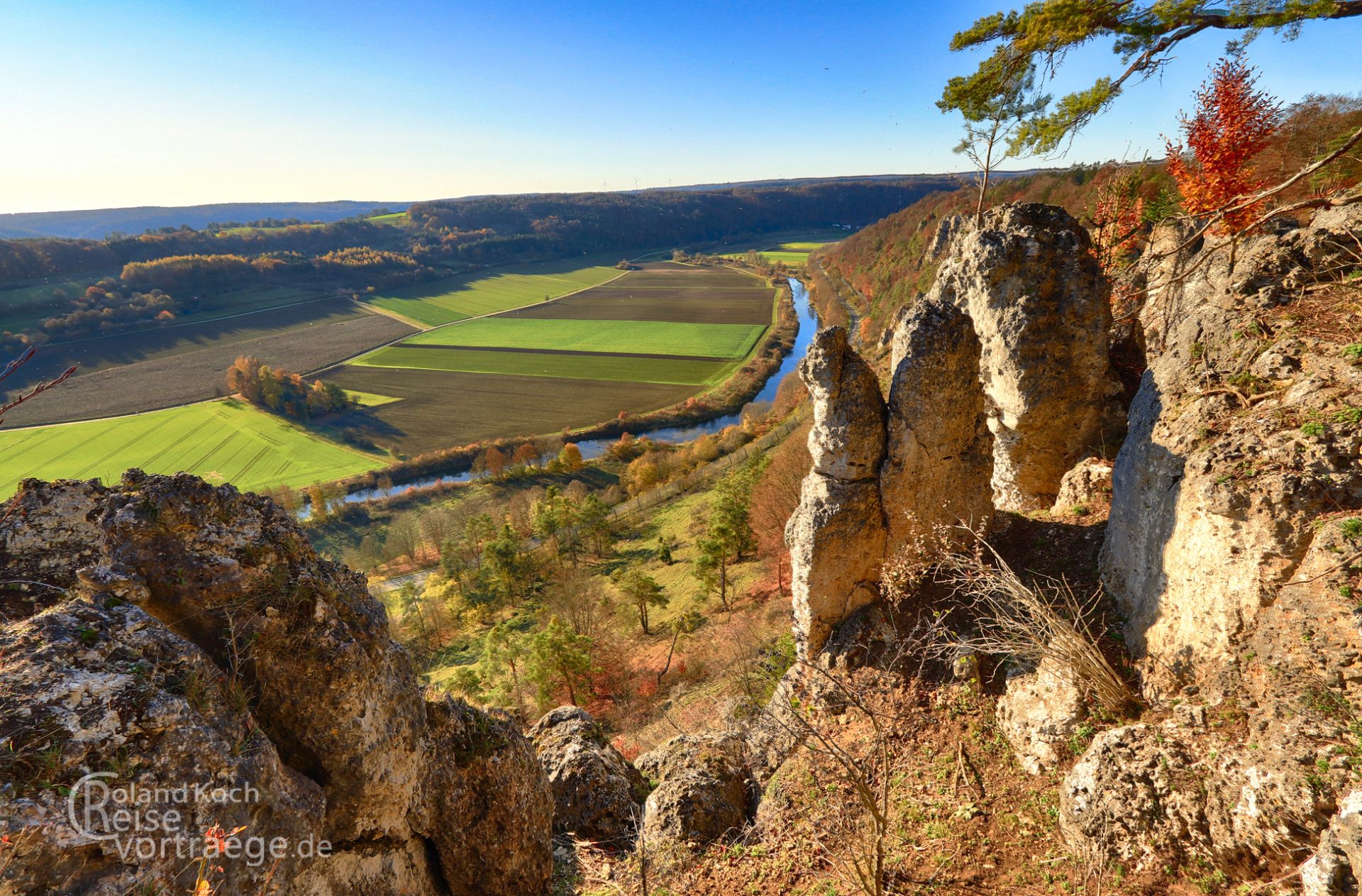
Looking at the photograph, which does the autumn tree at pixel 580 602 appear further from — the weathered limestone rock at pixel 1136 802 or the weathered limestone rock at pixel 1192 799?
the weathered limestone rock at pixel 1192 799

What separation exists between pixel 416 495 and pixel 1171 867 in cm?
6650

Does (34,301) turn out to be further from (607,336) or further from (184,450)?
(607,336)

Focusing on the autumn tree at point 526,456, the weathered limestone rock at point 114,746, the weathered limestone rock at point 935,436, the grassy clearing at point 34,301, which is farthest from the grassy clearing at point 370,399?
the weathered limestone rock at point 114,746

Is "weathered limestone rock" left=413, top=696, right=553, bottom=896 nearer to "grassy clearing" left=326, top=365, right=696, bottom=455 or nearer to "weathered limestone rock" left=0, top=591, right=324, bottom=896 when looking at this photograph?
"weathered limestone rock" left=0, top=591, right=324, bottom=896

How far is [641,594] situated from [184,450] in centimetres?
6557

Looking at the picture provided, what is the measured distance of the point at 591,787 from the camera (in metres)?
13.6

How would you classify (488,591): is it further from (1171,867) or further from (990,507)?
(1171,867)

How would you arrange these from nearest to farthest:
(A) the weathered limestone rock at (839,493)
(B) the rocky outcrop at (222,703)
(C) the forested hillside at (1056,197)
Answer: (B) the rocky outcrop at (222,703)
(A) the weathered limestone rock at (839,493)
(C) the forested hillside at (1056,197)

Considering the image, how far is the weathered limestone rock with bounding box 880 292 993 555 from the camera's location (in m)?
12.5

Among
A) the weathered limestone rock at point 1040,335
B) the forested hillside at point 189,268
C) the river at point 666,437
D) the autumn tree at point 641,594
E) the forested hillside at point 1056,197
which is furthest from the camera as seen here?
the forested hillside at point 189,268

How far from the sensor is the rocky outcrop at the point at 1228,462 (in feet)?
25.9

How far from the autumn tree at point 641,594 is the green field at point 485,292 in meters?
108

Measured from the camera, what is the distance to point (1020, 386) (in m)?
15.2

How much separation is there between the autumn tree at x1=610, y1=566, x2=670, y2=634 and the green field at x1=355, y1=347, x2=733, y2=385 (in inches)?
2154
